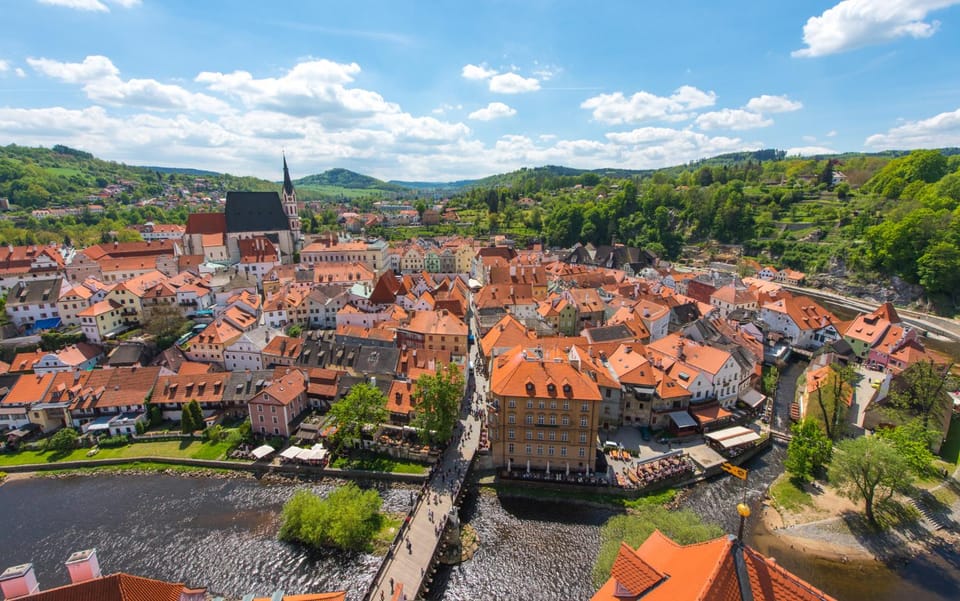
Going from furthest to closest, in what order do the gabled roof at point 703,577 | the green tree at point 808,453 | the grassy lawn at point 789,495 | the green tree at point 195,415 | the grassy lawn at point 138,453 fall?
the green tree at point 195,415, the grassy lawn at point 138,453, the green tree at point 808,453, the grassy lawn at point 789,495, the gabled roof at point 703,577

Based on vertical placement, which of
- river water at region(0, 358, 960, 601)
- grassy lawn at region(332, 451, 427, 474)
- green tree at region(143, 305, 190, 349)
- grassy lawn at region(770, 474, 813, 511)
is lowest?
river water at region(0, 358, 960, 601)

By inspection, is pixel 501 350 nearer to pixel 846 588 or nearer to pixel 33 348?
pixel 846 588

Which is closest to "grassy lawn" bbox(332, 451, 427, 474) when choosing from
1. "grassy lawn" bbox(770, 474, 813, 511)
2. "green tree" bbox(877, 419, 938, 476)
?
"grassy lawn" bbox(770, 474, 813, 511)

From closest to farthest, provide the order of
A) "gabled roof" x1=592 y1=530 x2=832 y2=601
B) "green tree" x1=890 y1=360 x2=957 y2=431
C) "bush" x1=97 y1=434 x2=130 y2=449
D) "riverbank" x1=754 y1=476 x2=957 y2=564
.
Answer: "gabled roof" x1=592 y1=530 x2=832 y2=601 < "riverbank" x1=754 y1=476 x2=957 y2=564 < "green tree" x1=890 y1=360 x2=957 y2=431 < "bush" x1=97 y1=434 x2=130 y2=449

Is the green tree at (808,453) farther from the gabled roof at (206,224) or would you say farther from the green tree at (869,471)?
the gabled roof at (206,224)

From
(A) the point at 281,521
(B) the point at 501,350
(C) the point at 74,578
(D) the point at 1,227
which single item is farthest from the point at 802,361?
(D) the point at 1,227

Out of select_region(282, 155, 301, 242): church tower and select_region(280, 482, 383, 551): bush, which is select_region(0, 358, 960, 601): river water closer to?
Result: select_region(280, 482, 383, 551): bush

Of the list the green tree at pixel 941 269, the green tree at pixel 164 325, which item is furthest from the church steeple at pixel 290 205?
the green tree at pixel 941 269
